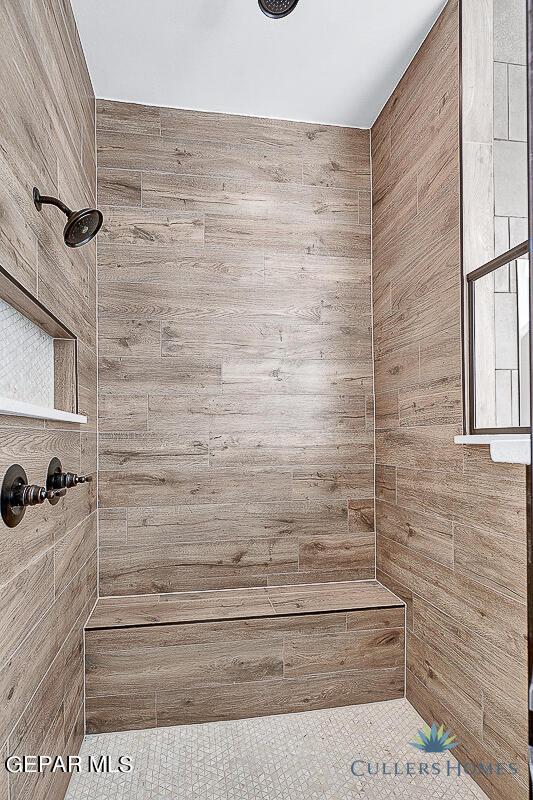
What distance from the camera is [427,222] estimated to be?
222 cm

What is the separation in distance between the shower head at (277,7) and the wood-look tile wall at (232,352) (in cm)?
83

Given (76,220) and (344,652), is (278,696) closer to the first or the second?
(344,652)

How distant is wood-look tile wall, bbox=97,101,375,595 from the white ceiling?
13cm

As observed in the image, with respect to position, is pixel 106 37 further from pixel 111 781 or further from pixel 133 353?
pixel 111 781

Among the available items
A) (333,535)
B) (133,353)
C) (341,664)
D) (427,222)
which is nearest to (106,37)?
(133,353)

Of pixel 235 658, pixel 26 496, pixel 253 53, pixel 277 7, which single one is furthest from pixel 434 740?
pixel 253 53

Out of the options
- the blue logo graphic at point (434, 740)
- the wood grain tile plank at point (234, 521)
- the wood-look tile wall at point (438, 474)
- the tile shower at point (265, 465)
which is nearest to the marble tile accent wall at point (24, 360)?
the tile shower at point (265, 465)

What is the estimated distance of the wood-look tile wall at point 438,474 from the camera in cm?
166

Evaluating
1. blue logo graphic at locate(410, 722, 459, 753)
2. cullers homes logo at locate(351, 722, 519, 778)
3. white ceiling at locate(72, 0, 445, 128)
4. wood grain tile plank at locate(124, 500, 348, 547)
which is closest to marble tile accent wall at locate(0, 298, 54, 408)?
wood grain tile plank at locate(124, 500, 348, 547)

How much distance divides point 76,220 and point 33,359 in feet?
1.45

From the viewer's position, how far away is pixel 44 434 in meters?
1.56

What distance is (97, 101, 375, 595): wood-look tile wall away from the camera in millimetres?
2604

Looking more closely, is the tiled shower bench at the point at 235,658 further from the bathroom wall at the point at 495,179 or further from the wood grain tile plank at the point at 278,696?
the bathroom wall at the point at 495,179

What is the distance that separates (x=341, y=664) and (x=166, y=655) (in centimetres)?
72
